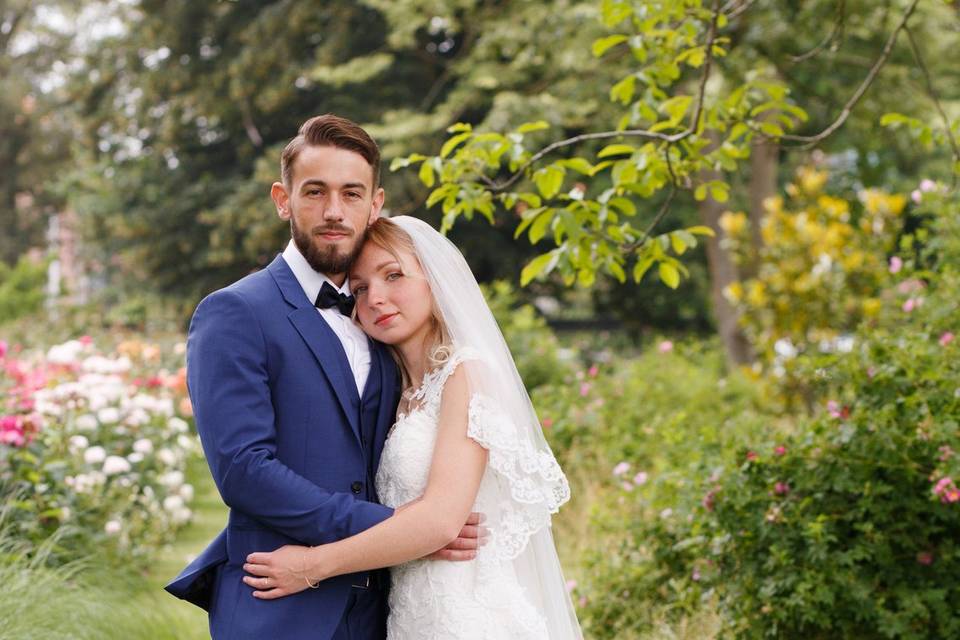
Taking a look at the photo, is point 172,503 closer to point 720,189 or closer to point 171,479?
point 171,479

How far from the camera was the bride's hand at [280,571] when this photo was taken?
87.5 inches

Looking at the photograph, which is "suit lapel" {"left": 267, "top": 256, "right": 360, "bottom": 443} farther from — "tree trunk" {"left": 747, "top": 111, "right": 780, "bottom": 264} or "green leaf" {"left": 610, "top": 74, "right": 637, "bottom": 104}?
"tree trunk" {"left": 747, "top": 111, "right": 780, "bottom": 264}

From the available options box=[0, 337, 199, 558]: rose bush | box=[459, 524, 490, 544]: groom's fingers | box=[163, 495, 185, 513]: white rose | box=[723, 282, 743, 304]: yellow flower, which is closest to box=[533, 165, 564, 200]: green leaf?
box=[459, 524, 490, 544]: groom's fingers

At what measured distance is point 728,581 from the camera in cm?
400

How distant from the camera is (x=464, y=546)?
8.06 feet

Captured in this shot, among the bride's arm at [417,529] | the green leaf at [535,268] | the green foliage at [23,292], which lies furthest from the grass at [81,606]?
the green foliage at [23,292]

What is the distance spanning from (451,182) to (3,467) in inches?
112

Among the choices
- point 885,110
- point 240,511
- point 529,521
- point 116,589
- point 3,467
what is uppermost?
point 240,511

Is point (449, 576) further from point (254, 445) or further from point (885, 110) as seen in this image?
point (885, 110)

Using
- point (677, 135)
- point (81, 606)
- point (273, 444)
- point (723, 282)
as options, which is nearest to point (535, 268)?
point (677, 135)

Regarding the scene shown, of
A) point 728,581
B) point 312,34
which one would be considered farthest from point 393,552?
point 312,34

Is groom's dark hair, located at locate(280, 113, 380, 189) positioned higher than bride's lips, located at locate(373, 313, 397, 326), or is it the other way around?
groom's dark hair, located at locate(280, 113, 380, 189)

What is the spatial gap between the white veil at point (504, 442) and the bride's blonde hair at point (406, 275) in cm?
A: 2

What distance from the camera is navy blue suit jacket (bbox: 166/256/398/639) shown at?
7.11 ft
